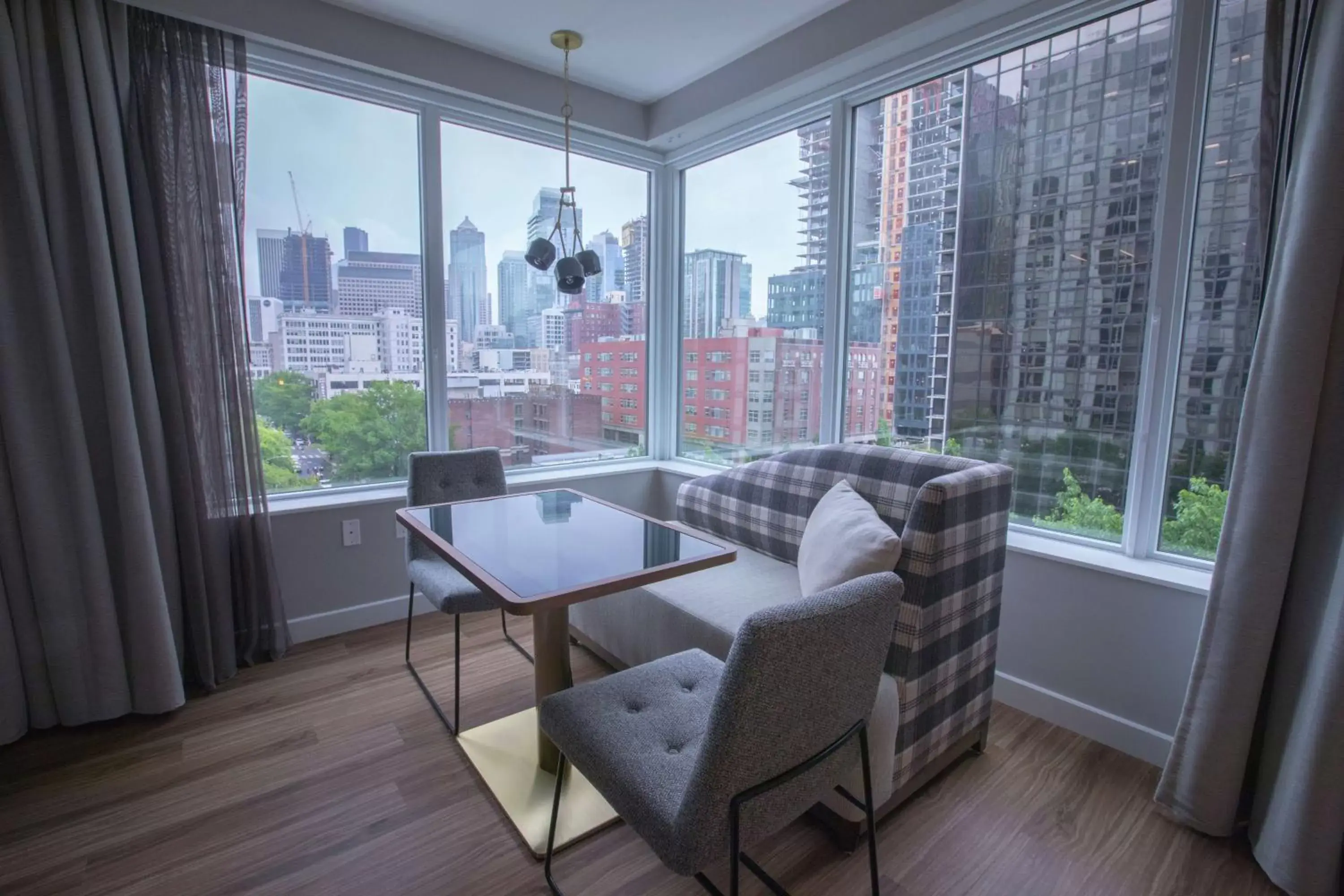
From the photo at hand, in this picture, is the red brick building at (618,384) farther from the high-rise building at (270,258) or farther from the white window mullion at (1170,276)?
the white window mullion at (1170,276)

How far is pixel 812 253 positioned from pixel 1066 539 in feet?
5.79

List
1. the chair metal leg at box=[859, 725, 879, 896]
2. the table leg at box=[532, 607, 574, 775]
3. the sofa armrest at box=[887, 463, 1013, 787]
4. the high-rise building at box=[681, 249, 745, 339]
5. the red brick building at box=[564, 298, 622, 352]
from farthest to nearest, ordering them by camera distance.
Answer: the red brick building at box=[564, 298, 622, 352]
the high-rise building at box=[681, 249, 745, 339]
the table leg at box=[532, 607, 574, 775]
the sofa armrest at box=[887, 463, 1013, 787]
the chair metal leg at box=[859, 725, 879, 896]

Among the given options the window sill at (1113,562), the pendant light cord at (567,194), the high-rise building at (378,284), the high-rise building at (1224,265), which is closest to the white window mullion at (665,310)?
the pendant light cord at (567,194)

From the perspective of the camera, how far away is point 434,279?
323 centimetres

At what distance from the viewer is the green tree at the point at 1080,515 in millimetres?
2287

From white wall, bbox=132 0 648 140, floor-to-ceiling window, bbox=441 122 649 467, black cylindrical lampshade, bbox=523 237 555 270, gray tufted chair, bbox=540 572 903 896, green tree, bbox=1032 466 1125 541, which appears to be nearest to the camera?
gray tufted chair, bbox=540 572 903 896

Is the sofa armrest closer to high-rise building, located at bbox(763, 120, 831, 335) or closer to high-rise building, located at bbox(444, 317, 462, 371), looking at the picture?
high-rise building, located at bbox(763, 120, 831, 335)

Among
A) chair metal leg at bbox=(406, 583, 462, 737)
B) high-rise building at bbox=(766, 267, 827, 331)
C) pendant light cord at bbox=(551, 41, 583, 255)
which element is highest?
pendant light cord at bbox=(551, 41, 583, 255)

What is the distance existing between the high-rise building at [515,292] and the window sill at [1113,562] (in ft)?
8.84

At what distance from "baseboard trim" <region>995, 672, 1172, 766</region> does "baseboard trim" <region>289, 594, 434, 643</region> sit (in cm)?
268

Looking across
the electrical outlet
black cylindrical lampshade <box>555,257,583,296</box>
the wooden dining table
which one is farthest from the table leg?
the electrical outlet

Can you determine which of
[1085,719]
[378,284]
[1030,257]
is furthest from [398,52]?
[1085,719]

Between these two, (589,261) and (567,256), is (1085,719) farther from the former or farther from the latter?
(567,256)

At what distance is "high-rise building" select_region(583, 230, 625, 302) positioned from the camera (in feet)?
12.9
